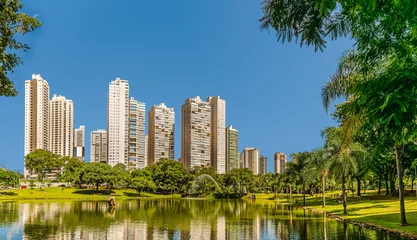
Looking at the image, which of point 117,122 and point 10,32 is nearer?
point 10,32

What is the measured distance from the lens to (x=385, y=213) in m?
39.0

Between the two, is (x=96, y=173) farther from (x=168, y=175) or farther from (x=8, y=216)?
(x=8, y=216)

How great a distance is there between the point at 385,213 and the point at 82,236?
97.1 feet

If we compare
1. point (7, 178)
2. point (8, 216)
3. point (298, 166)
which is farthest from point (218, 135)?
point (8, 216)

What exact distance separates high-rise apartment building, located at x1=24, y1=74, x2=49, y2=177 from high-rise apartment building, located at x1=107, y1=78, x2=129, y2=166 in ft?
92.7

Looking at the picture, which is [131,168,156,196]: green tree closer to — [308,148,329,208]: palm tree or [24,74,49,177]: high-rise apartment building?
[308,148,329,208]: palm tree

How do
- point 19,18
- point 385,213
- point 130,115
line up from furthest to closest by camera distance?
point 130,115, point 385,213, point 19,18

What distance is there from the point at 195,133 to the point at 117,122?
36397 millimetres

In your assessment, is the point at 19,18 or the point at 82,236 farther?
the point at 82,236

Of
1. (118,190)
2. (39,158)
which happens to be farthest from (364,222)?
(39,158)

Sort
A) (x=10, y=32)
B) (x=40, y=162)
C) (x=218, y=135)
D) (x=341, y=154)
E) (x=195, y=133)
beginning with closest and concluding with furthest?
(x=10, y=32)
(x=341, y=154)
(x=40, y=162)
(x=195, y=133)
(x=218, y=135)

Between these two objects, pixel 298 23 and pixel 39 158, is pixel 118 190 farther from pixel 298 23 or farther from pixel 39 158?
pixel 298 23

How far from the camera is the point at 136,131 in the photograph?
183375 millimetres

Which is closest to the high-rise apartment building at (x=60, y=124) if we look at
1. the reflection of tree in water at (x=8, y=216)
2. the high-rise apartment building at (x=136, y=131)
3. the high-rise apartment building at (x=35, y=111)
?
the high-rise apartment building at (x=35, y=111)
